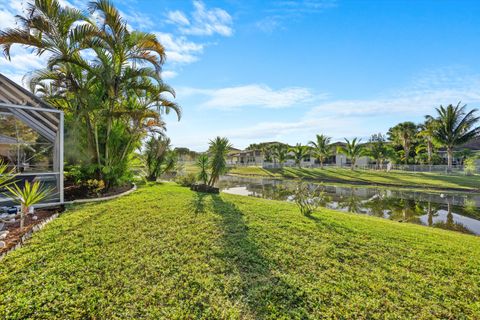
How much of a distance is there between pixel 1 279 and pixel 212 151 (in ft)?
30.9

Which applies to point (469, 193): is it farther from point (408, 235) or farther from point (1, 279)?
point (1, 279)

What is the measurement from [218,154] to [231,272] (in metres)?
8.87

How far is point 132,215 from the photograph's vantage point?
626cm

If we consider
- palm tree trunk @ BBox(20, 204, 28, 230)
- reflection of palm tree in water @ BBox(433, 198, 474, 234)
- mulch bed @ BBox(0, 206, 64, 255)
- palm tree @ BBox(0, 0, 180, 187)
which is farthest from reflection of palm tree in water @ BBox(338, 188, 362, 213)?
palm tree trunk @ BBox(20, 204, 28, 230)

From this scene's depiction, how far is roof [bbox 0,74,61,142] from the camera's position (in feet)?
21.2

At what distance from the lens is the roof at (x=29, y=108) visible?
648cm

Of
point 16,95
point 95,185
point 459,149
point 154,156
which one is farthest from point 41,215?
point 459,149

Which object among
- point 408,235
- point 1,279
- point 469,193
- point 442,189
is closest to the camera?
point 1,279

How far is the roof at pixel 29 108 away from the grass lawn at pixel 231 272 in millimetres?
3181

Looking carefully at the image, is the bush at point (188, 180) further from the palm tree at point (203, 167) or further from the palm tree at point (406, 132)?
the palm tree at point (406, 132)

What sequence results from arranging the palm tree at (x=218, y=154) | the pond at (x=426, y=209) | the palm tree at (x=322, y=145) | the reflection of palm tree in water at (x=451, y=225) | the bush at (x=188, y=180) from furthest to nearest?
the palm tree at (x=322, y=145), the bush at (x=188, y=180), the palm tree at (x=218, y=154), the pond at (x=426, y=209), the reflection of palm tree in water at (x=451, y=225)

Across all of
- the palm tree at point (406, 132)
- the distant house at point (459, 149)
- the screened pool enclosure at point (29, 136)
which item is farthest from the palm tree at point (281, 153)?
the screened pool enclosure at point (29, 136)

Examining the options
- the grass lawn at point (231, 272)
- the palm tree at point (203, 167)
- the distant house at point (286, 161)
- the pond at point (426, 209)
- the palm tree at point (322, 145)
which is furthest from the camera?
the distant house at point (286, 161)

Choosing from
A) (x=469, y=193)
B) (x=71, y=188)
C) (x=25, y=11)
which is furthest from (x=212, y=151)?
(x=469, y=193)
